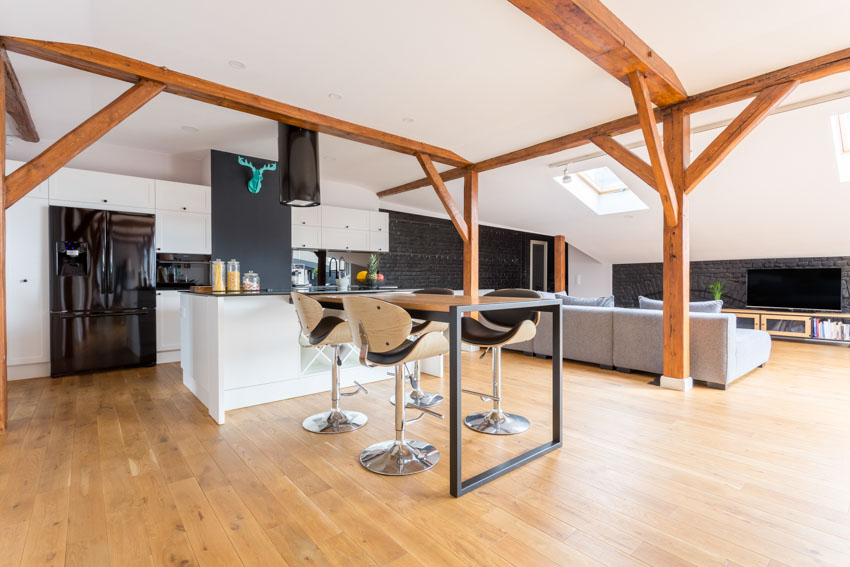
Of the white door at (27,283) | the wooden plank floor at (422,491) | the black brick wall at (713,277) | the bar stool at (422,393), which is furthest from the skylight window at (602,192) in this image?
the white door at (27,283)

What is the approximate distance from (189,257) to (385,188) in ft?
10.7

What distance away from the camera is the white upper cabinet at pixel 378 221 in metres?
6.62

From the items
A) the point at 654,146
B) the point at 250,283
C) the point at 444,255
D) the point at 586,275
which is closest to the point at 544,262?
the point at 586,275

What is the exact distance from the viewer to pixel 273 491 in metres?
1.83

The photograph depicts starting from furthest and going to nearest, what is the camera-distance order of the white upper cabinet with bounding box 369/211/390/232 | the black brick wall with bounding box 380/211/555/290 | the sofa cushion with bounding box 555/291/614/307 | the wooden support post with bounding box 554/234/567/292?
the wooden support post with bounding box 554/234/567/292 < the black brick wall with bounding box 380/211/555/290 < the white upper cabinet with bounding box 369/211/390/232 < the sofa cushion with bounding box 555/291/614/307

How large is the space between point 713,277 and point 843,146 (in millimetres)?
2855

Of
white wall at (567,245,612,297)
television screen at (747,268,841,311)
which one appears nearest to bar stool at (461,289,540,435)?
television screen at (747,268,841,311)

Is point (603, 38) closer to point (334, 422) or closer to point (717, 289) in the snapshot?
point (334, 422)

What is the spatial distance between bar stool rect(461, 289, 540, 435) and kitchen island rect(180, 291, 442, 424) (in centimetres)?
88

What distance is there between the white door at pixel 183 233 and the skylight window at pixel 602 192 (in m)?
5.11

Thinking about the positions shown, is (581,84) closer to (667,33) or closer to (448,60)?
(667,33)

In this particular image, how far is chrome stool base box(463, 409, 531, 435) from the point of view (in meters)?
2.52

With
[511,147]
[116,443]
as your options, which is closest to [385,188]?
[511,147]

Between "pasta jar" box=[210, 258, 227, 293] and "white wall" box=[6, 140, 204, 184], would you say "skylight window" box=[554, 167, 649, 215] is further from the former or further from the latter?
"white wall" box=[6, 140, 204, 184]
